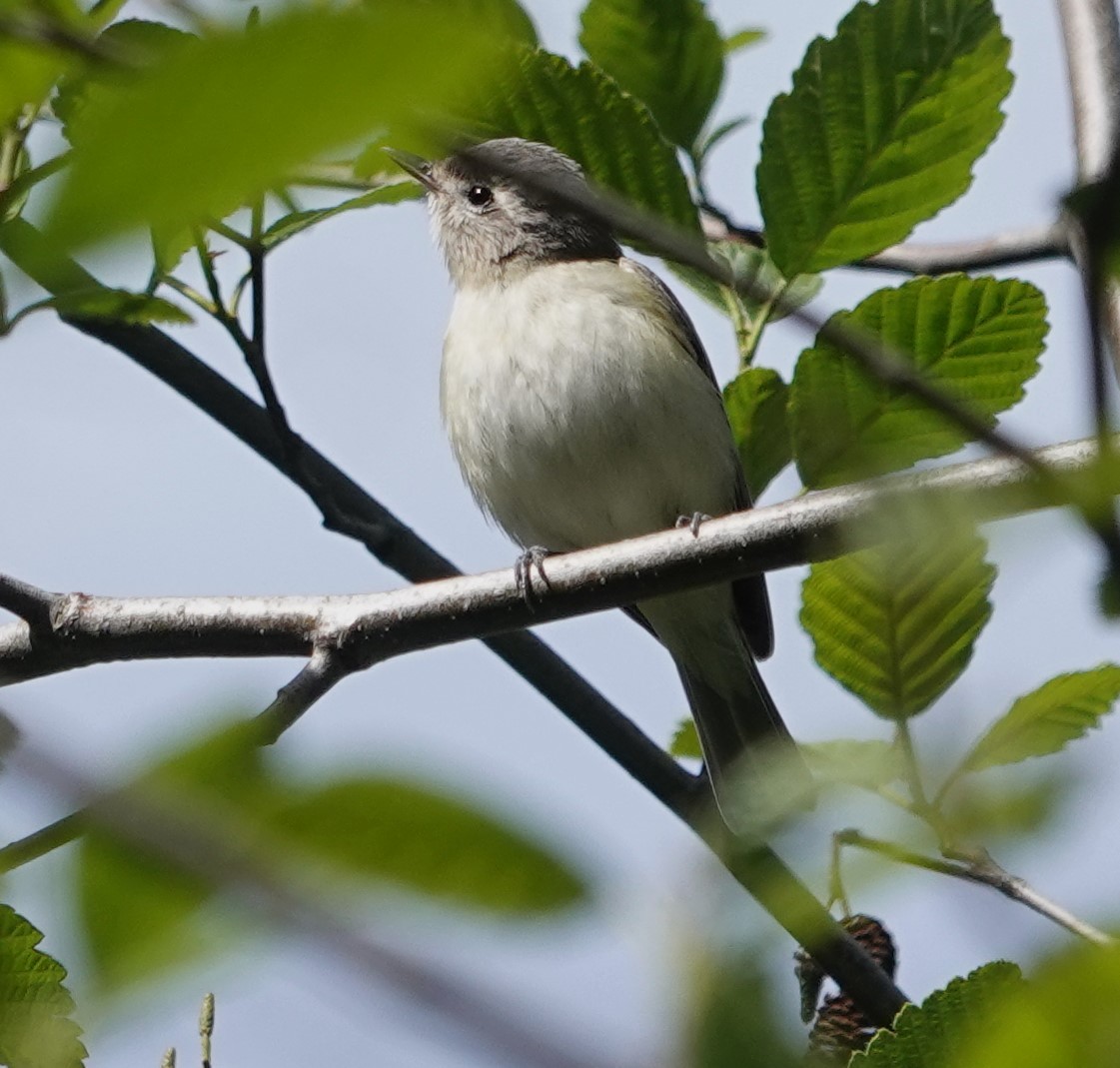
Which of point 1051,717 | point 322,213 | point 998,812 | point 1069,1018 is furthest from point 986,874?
point 322,213

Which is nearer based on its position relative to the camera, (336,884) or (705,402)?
(336,884)

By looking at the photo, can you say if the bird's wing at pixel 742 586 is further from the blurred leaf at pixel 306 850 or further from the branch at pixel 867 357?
the blurred leaf at pixel 306 850

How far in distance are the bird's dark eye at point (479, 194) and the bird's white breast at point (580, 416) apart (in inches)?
33.5

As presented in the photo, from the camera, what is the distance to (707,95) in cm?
338

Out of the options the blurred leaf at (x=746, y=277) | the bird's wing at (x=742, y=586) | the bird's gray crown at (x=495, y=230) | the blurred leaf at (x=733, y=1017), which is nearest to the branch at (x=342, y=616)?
the blurred leaf at (x=746, y=277)

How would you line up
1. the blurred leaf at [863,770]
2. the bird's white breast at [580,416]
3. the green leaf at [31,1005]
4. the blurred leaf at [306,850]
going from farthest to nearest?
the bird's white breast at [580,416], the blurred leaf at [863,770], the green leaf at [31,1005], the blurred leaf at [306,850]

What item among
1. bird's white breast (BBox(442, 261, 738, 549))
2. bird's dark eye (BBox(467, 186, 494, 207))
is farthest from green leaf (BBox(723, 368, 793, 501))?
bird's dark eye (BBox(467, 186, 494, 207))

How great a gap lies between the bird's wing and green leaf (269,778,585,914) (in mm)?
4997

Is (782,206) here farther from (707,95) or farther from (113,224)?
(113,224)

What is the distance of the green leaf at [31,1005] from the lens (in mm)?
1143

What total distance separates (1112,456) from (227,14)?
1.73ft

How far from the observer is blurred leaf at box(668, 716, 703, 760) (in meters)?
3.43

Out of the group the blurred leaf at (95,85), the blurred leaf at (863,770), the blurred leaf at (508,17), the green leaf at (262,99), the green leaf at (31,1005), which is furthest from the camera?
the blurred leaf at (508,17)

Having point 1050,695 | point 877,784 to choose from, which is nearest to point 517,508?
point 1050,695
